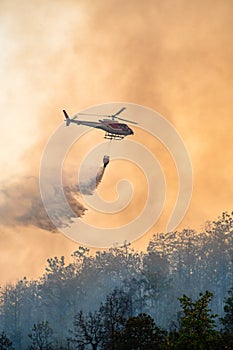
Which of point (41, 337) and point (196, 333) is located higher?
point (41, 337)

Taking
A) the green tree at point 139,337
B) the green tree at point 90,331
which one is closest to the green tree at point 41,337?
the green tree at point 90,331

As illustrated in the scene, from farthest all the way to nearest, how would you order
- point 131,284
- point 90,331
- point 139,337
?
point 131,284 < point 90,331 < point 139,337

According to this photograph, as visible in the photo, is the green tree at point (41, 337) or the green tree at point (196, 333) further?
the green tree at point (41, 337)

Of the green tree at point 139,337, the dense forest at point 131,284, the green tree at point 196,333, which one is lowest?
the green tree at point 196,333

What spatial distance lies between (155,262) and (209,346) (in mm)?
82301

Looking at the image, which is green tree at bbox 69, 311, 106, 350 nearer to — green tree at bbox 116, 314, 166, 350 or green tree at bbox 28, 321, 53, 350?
green tree at bbox 28, 321, 53, 350

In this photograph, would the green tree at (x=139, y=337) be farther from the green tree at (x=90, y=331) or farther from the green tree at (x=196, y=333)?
the green tree at (x=196, y=333)

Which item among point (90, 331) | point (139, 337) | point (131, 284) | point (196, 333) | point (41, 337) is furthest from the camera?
point (131, 284)

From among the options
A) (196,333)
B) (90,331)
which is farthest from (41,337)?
(196,333)

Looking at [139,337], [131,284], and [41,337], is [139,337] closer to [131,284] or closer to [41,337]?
[41,337]

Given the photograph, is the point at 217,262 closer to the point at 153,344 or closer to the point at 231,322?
the point at 231,322

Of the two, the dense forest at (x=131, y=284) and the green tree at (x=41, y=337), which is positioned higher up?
the dense forest at (x=131, y=284)

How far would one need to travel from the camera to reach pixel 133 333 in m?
48.1

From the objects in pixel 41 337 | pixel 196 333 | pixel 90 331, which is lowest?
pixel 196 333
